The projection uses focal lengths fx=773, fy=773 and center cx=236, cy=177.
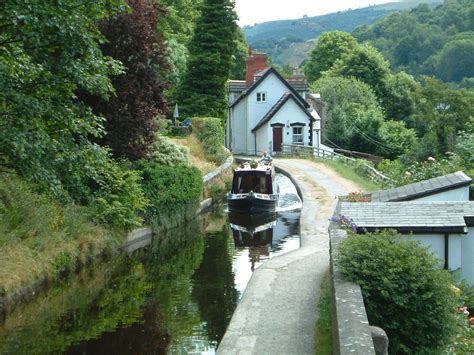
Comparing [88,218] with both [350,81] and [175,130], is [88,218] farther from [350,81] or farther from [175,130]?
[350,81]

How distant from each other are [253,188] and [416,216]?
18.9 meters

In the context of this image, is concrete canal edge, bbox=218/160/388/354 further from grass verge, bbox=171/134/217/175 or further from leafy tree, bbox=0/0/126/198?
grass verge, bbox=171/134/217/175

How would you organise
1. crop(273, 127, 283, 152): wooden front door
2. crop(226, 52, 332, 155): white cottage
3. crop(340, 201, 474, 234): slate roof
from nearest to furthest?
crop(340, 201, 474, 234): slate roof < crop(226, 52, 332, 155): white cottage < crop(273, 127, 283, 152): wooden front door

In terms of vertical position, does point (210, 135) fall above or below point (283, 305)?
above

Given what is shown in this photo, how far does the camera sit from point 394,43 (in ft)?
544

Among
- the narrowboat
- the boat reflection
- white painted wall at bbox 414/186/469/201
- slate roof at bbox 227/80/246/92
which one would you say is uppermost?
slate roof at bbox 227/80/246/92

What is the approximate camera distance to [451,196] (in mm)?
17719

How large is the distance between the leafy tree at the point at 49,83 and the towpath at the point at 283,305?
4332 millimetres

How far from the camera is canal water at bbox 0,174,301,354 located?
14.9 metres

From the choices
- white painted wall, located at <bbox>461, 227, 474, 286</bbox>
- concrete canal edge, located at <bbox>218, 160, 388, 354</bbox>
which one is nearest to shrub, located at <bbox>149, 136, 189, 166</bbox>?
concrete canal edge, located at <bbox>218, 160, 388, 354</bbox>

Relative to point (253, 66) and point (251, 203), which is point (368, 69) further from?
point (251, 203)

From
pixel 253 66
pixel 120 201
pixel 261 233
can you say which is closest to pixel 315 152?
pixel 253 66

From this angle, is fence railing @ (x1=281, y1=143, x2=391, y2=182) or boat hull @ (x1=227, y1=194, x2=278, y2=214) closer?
boat hull @ (x1=227, y1=194, x2=278, y2=214)

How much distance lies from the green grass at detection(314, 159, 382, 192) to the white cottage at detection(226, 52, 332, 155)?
965cm
